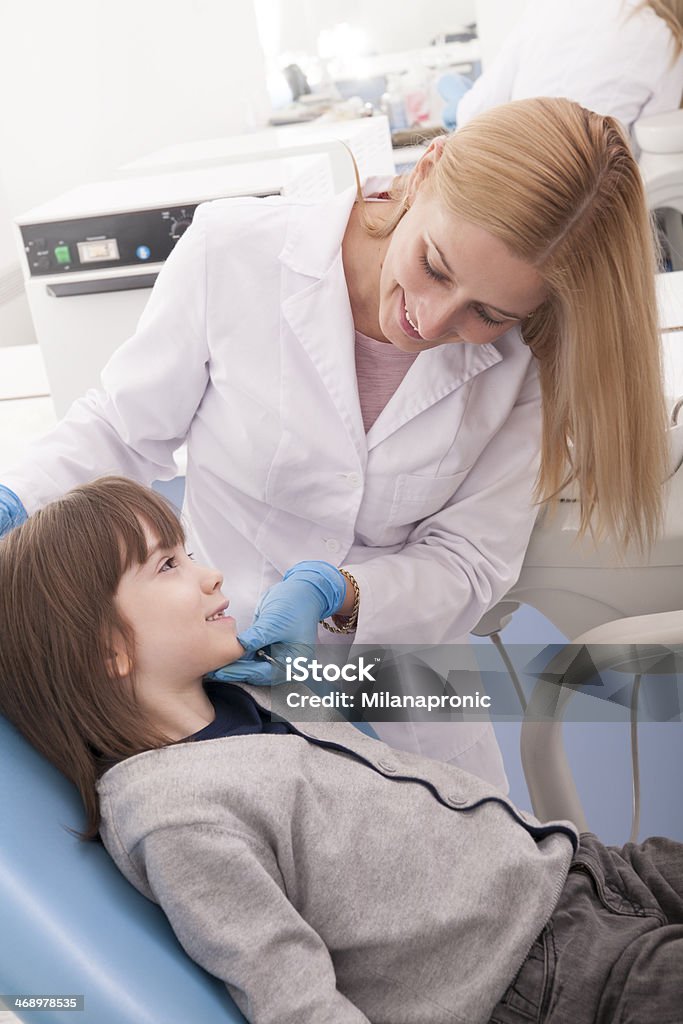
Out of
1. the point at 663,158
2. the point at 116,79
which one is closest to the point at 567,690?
the point at 663,158

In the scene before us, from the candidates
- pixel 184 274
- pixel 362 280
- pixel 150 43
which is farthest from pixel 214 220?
pixel 150 43

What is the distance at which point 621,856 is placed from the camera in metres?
0.92

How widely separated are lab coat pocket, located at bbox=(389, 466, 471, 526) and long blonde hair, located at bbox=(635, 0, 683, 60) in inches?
52.8

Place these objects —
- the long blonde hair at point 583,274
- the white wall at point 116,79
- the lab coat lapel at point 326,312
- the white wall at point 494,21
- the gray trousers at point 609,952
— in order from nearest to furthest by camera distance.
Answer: the gray trousers at point 609,952 → the long blonde hair at point 583,274 → the lab coat lapel at point 326,312 → the white wall at point 494,21 → the white wall at point 116,79

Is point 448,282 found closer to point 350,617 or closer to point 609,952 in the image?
point 350,617

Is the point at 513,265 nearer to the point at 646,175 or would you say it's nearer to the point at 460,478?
the point at 460,478

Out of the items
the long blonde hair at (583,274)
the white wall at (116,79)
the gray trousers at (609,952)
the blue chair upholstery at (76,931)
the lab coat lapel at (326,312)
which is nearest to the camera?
the blue chair upholstery at (76,931)

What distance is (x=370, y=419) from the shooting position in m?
1.19

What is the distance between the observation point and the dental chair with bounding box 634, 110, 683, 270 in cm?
201

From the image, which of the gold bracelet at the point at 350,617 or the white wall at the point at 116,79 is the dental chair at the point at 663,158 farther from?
the white wall at the point at 116,79

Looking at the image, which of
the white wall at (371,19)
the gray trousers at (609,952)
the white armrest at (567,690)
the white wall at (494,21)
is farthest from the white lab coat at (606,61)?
the gray trousers at (609,952)

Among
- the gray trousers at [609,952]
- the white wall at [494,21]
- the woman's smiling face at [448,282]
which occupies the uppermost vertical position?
the white wall at [494,21]

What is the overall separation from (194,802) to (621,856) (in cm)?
40

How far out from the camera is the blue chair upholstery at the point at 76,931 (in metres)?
0.65
